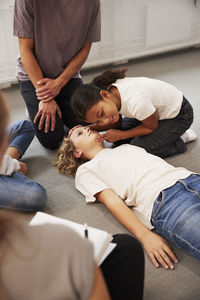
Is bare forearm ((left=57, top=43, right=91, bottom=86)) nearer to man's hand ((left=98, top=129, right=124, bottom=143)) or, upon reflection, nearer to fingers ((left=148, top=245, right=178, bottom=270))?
man's hand ((left=98, top=129, right=124, bottom=143))

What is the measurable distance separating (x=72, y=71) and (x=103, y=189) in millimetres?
739

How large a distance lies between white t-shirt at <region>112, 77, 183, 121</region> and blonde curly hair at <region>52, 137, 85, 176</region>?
0.28 metres

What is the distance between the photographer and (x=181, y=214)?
1.20 metres

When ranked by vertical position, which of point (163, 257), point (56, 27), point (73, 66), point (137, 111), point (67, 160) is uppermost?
point (56, 27)

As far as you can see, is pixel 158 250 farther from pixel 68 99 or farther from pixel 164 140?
pixel 68 99

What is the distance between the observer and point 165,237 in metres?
1.32

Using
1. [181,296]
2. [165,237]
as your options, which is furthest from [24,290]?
[165,237]

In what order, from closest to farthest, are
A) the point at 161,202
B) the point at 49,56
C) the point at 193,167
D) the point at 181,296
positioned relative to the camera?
the point at 181,296, the point at 161,202, the point at 193,167, the point at 49,56

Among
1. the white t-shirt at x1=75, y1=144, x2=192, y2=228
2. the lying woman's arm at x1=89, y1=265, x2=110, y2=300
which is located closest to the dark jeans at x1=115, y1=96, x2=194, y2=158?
the white t-shirt at x1=75, y1=144, x2=192, y2=228

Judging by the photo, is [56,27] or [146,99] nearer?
[146,99]

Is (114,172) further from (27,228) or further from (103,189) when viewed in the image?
(27,228)

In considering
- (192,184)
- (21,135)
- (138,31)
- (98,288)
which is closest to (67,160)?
(21,135)

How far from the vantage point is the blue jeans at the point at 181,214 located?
116 centimetres

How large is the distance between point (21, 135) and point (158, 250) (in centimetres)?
92
